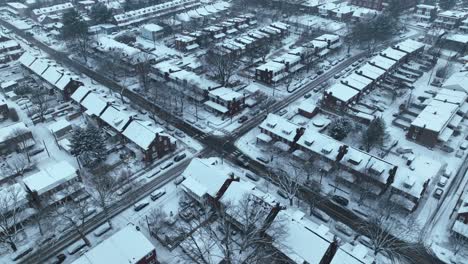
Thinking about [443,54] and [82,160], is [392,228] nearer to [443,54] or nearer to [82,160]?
[82,160]

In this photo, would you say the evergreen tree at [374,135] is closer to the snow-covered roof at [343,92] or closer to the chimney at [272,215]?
the snow-covered roof at [343,92]

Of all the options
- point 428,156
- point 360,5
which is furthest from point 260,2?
point 428,156

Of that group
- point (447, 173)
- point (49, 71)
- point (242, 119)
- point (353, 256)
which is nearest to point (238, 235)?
point (353, 256)

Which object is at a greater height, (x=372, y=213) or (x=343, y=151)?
(x=343, y=151)

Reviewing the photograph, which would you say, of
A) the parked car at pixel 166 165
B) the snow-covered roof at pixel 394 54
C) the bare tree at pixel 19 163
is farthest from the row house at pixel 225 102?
the snow-covered roof at pixel 394 54

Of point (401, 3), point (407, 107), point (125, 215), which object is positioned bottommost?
point (125, 215)

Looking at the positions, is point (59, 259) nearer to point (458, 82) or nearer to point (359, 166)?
point (359, 166)

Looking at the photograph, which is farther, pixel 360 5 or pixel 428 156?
pixel 360 5
